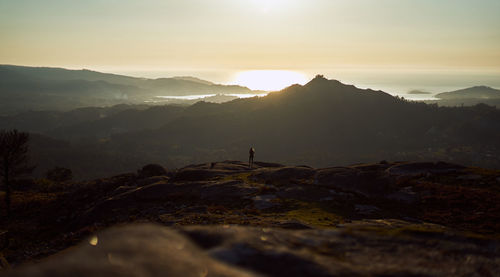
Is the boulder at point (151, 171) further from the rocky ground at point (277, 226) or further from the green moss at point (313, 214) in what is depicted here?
the green moss at point (313, 214)

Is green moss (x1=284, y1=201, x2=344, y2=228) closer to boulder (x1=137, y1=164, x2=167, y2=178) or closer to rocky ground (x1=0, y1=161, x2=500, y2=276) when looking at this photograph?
rocky ground (x1=0, y1=161, x2=500, y2=276)

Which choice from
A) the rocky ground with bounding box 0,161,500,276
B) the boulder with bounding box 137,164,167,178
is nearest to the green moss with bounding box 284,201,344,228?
the rocky ground with bounding box 0,161,500,276

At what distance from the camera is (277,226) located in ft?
73.5

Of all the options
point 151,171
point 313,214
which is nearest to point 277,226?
point 313,214

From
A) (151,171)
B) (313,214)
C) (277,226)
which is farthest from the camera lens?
(151,171)

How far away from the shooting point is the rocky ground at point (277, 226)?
6969mm

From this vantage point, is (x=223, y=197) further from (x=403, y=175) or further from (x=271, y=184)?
(x=403, y=175)

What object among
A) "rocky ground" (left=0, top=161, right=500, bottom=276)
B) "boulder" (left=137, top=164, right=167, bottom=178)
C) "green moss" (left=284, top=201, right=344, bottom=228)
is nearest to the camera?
"rocky ground" (left=0, top=161, right=500, bottom=276)

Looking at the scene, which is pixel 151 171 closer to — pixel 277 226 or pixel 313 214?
pixel 313 214

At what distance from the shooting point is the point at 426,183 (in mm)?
37750

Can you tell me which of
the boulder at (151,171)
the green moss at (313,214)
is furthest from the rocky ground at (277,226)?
the boulder at (151,171)

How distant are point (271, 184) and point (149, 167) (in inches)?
1334

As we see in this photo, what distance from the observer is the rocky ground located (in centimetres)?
697

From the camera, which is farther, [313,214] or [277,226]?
[313,214]
